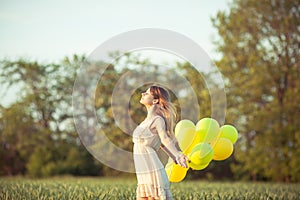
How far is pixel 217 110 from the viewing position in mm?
6570

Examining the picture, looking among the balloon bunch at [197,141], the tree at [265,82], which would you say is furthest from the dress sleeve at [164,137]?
the tree at [265,82]

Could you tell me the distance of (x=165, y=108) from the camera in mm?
5281

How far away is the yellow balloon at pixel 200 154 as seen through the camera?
19.3 ft

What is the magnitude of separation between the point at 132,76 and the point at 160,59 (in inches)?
118

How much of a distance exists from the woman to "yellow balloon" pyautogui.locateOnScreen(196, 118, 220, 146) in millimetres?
973

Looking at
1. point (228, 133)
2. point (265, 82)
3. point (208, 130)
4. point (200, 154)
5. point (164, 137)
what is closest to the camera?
point (164, 137)

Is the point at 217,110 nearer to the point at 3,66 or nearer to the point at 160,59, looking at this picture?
the point at 160,59

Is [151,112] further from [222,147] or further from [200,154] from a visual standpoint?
[222,147]

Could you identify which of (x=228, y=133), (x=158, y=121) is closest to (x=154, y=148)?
(x=158, y=121)

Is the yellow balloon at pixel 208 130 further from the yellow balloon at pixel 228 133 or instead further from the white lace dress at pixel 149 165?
the white lace dress at pixel 149 165

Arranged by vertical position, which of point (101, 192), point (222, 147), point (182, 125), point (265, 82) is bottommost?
point (101, 192)

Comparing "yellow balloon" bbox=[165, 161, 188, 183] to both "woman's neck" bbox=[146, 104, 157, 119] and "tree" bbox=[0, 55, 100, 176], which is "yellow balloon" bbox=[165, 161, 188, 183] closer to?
"woman's neck" bbox=[146, 104, 157, 119]

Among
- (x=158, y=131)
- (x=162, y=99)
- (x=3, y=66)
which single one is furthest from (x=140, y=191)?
(x=3, y=66)

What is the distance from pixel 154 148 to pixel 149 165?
0.67ft
